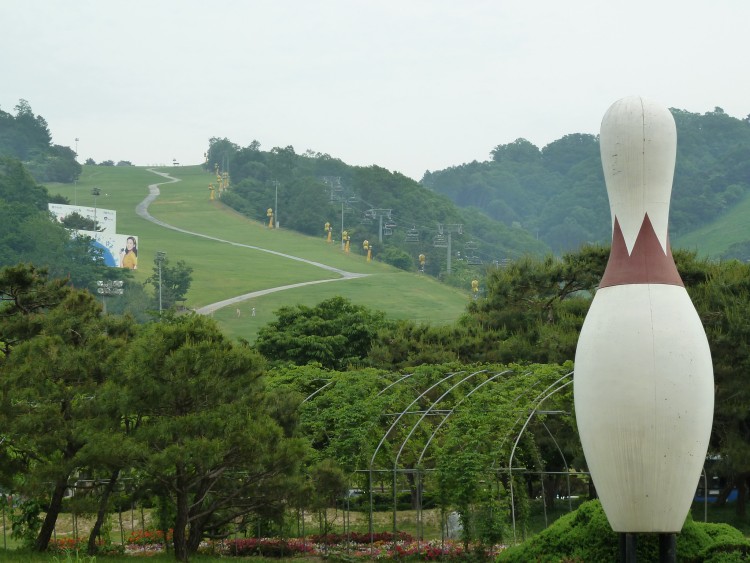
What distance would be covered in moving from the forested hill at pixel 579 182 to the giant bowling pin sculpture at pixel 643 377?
93658mm

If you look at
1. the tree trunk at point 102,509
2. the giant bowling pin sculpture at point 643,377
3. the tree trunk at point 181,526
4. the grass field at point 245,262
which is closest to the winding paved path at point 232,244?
the grass field at point 245,262

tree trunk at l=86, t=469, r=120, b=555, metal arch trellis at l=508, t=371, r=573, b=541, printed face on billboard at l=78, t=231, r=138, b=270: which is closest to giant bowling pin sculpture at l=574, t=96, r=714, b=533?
metal arch trellis at l=508, t=371, r=573, b=541

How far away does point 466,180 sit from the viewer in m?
160

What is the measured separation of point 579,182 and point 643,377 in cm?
13011

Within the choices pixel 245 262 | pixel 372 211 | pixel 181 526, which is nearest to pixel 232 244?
pixel 245 262

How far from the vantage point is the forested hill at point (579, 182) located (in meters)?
118

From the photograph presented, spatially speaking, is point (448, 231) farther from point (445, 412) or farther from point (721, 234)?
point (445, 412)

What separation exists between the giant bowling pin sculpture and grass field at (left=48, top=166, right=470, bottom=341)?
2188 inches

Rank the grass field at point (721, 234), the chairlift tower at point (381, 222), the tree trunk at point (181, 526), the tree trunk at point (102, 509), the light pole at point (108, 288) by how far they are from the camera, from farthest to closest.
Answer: the chairlift tower at point (381, 222), the grass field at point (721, 234), the light pole at point (108, 288), the tree trunk at point (102, 509), the tree trunk at point (181, 526)

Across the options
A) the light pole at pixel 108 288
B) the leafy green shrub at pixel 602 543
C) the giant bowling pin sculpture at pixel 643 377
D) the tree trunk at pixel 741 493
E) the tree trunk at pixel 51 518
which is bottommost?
the light pole at pixel 108 288

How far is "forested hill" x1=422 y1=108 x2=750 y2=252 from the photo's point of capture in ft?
387

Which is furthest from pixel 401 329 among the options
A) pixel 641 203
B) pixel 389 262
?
pixel 389 262

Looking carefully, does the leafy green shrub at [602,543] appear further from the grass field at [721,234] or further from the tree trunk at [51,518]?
the grass field at [721,234]

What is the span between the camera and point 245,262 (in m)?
97.5
